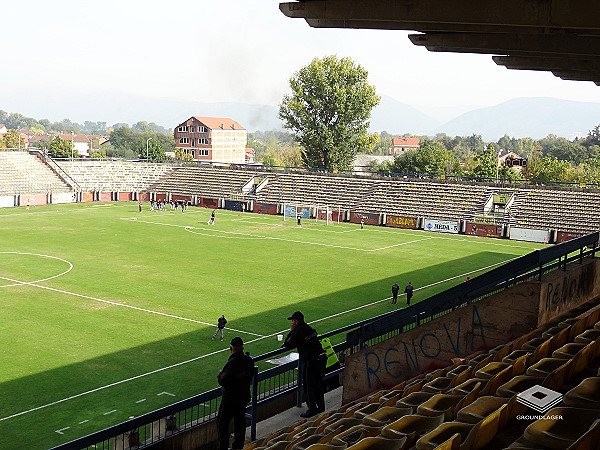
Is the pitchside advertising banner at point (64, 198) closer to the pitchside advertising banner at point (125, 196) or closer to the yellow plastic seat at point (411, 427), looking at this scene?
the pitchside advertising banner at point (125, 196)

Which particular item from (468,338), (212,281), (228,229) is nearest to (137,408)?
(468,338)

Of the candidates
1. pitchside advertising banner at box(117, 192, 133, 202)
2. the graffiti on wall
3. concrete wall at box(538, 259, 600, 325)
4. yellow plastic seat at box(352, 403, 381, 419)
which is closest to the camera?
yellow plastic seat at box(352, 403, 381, 419)

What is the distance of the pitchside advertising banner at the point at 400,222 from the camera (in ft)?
225

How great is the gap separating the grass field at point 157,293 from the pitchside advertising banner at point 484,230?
8.42ft

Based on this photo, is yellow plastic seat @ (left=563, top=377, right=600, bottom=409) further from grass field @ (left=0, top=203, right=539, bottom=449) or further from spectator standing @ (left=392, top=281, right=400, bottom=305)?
spectator standing @ (left=392, top=281, right=400, bottom=305)

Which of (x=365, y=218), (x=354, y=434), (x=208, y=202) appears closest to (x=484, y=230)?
(x=365, y=218)

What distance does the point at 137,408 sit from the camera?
20.7 metres

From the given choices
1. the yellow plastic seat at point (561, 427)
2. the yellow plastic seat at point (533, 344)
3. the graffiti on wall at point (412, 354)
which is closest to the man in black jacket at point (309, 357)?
the graffiti on wall at point (412, 354)

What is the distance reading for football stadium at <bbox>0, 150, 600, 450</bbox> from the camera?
9834 millimetres

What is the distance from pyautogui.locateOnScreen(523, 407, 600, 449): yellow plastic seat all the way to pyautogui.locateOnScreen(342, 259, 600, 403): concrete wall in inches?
341

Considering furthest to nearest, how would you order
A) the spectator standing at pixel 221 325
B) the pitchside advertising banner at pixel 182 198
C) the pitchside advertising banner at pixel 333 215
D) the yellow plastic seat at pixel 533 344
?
the pitchside advertising banner at pixel 182 198 < the pitchside advertising banner at pixel 333 215 < the spectator standing at pixel 221 325 < the yellow plastic seat at pixel 533 344

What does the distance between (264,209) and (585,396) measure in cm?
7146

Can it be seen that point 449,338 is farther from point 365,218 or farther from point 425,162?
point 425,162

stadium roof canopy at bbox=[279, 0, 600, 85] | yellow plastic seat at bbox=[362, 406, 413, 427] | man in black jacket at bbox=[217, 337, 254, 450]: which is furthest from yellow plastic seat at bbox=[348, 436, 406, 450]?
stadium roof canopy at bbox=[279, 0, 600, 85]
